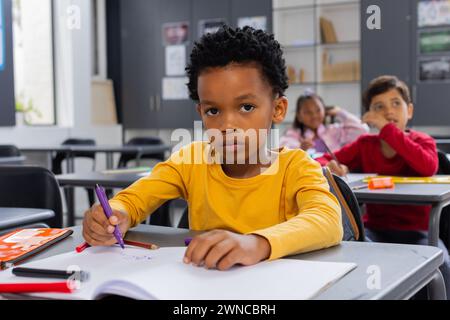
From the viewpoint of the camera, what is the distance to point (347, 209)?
1339 millimetres

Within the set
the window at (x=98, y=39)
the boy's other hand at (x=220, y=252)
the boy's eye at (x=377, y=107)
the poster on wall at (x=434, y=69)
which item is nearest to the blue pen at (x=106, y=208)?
the boy's other hand at (x=220, y=252)

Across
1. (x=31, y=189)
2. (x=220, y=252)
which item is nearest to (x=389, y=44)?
(x=31, y=189)

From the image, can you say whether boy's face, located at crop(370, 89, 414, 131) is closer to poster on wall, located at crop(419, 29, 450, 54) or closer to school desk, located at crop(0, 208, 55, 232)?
school desk, located at crop(0, 208, 55, 232)

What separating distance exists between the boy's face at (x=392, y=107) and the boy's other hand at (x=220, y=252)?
1824mm

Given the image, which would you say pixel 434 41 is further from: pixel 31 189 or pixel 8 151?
pixel 31 189

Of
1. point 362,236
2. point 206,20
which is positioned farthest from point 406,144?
point 206,20

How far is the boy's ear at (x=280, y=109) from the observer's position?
4.27ft

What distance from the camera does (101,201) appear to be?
41.5 inches

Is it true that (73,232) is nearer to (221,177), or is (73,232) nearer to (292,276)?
(221,177)

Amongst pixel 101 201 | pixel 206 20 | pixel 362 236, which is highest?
pixel 206 20

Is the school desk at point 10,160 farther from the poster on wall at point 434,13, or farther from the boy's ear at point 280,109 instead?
the poster on wall at point 434,13

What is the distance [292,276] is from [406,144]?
5.58ft

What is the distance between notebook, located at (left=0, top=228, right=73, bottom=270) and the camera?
0.95 meters

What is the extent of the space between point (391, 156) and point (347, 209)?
1.25 metres
